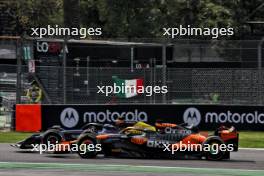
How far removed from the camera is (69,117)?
19.4 meters

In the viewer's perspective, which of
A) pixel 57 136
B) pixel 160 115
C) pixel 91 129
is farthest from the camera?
pixel 160 115

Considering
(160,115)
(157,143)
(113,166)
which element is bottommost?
(113,166)

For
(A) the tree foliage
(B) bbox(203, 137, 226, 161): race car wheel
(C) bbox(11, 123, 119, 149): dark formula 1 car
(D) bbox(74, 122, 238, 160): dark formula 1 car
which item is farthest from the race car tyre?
(A) the tree foliage

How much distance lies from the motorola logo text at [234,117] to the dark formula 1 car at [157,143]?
19.0ft

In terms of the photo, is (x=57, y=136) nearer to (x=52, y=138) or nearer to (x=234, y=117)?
(x=52, y=138)

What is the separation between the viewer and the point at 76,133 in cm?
1378

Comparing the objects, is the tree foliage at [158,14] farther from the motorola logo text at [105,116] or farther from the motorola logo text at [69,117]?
the motorola logo text at [69,117]

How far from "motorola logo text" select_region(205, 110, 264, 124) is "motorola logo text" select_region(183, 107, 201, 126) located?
26 centimetres

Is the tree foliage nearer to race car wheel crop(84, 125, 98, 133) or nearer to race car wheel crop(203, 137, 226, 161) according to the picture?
race car wheel crop(84, 125, 98, 133)

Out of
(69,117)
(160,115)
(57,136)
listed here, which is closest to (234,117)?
(160,115)

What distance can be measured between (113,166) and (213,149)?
2.29m

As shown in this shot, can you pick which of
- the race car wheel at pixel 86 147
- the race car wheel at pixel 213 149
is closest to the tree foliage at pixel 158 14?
the race car wheel at pixel 213 149

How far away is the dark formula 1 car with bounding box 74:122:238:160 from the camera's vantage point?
13312mm

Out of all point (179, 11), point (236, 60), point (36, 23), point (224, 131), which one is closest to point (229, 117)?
point (236, 60)
